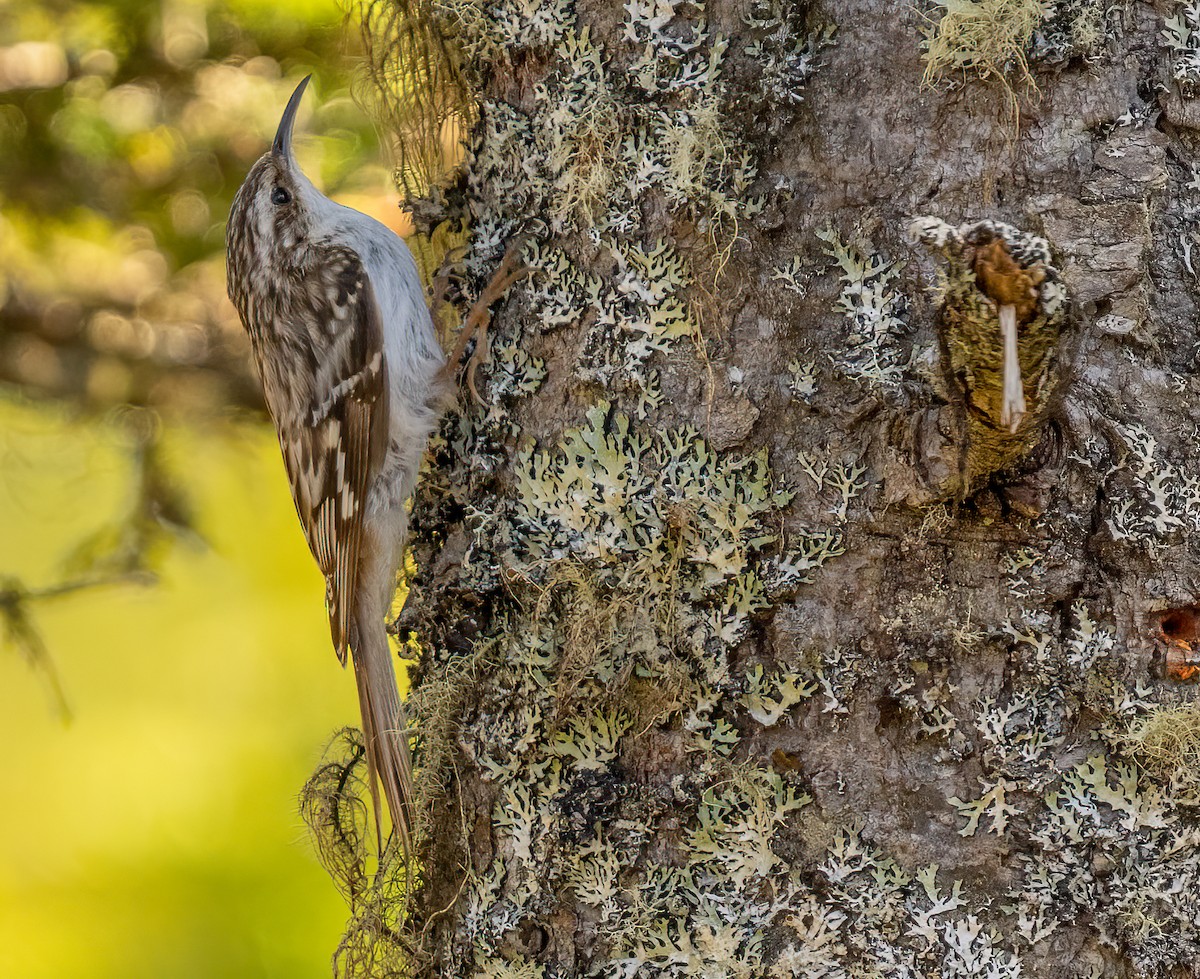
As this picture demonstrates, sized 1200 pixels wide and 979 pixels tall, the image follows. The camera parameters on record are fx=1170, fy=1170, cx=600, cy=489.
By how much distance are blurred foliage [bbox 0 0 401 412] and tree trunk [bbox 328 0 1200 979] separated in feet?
4.02

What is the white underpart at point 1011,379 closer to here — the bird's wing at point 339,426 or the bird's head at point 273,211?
the bird's wing at point 339,426

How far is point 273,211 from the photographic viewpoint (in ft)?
8.38

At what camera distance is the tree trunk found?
4.33ft

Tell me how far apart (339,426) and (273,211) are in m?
0.51

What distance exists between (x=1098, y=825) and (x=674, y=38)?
107cm

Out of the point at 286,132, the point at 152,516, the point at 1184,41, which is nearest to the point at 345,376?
the point at 286,132

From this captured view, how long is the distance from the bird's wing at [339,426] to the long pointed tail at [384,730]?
0.07 meters

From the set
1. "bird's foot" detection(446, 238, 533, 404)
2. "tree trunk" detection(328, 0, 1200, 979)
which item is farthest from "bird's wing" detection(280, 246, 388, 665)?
"tree trunk" detection(328, 0, 1200, 979)

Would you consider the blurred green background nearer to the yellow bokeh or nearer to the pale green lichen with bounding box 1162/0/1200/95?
the yellow bokeh

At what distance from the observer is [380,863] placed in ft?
5.89

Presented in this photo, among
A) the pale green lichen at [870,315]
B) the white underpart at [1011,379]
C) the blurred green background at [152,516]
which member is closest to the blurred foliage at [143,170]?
the blurred green background at [152,516]

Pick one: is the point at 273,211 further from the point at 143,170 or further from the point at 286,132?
the point at 143,170

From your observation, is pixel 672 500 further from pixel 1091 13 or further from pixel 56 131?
pixel 56 131

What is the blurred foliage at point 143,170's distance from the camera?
101 inches
